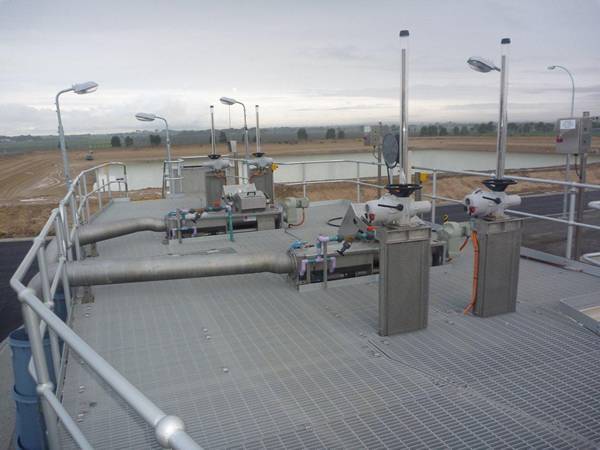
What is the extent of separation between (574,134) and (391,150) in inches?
198

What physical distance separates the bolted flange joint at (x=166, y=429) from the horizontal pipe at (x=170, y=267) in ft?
13.7

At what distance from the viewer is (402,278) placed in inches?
162

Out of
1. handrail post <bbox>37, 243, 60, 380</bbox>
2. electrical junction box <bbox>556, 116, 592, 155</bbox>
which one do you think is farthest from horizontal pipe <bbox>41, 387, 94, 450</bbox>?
electrical junction box <bbox>556, 116, 592, 155</bbox>

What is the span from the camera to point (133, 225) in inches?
301

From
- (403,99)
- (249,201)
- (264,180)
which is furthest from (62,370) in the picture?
(264,180)

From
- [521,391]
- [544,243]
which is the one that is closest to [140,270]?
[521,391]

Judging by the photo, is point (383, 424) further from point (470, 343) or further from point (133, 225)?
point (133, 225)

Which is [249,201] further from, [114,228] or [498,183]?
[498,183]

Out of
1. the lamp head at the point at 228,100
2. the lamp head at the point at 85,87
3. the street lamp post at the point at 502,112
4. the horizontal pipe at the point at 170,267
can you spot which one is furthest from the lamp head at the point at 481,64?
the lamp head at the point at 85,87

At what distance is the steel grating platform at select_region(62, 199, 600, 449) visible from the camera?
9.58ft

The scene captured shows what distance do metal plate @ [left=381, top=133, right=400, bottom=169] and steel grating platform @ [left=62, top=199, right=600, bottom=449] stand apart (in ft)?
4.88

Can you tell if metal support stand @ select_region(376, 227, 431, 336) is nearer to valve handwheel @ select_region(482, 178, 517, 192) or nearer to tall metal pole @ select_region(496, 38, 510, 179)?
valve handwheel @ select_region(482, 178, 517, 192)

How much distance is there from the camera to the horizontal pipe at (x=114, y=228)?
671 centimetres

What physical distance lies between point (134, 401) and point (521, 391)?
2.98 meters
